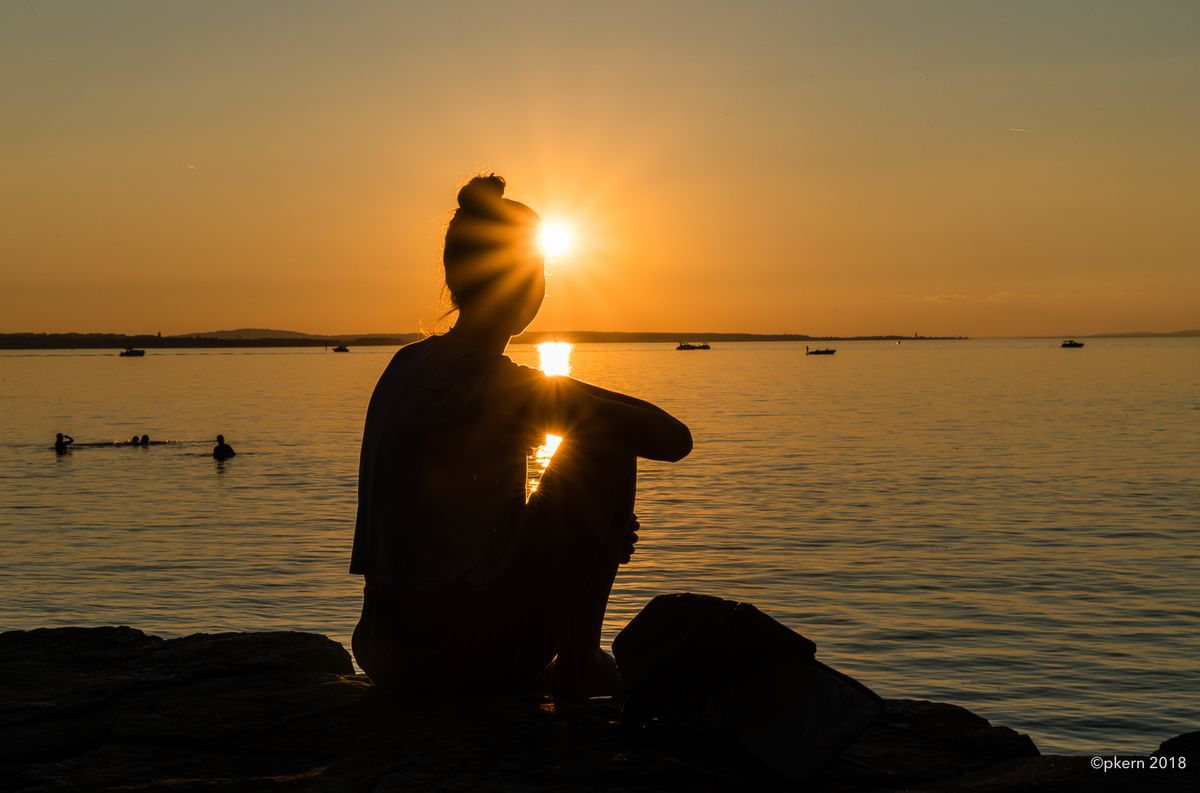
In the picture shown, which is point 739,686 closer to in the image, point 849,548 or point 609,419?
point 609,419

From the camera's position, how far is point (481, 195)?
4535mm

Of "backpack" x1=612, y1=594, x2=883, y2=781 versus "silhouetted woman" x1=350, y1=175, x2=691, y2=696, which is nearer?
"backpack" x1=612, y1=594, x2=883, y2=781

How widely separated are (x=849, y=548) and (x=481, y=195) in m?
12.8

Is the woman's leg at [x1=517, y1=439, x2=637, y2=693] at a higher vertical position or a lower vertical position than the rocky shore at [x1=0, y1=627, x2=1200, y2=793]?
higher

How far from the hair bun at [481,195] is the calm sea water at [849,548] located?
19.6ft

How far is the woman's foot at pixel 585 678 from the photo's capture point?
15.4 feet

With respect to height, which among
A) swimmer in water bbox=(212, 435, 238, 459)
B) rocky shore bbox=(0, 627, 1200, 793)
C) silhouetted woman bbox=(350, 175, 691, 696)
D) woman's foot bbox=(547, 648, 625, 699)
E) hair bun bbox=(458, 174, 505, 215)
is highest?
hair bun bbox=(458, 174, 505, 215)

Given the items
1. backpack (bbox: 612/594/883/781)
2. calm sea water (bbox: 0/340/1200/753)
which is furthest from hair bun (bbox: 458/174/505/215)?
calm sea water (bbox: 0/340/1200/753)

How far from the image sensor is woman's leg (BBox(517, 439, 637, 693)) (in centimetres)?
432

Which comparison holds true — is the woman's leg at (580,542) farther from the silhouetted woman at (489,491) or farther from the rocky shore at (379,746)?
the rocky shore at (379,746)

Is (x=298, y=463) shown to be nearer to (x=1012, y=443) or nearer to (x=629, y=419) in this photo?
(x=1012, y=443)

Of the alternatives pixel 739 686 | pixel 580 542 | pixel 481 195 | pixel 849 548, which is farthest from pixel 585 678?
pixel 849 548

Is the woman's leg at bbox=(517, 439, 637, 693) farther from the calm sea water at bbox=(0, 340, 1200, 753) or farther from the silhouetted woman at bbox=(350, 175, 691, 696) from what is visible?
the calm sea water at bbox=(0, 340, 1200, 753)

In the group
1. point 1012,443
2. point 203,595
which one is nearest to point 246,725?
point 203,595
